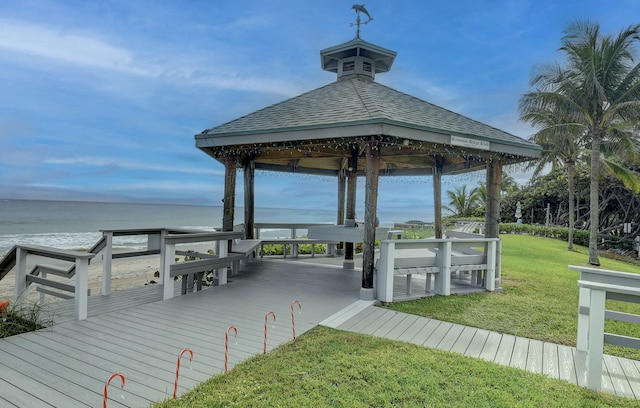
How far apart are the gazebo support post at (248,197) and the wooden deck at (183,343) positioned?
3.11m

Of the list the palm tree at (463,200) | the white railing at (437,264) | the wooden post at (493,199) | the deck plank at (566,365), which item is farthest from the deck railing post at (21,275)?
the palm tree at (463,200)

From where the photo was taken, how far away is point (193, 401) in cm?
235

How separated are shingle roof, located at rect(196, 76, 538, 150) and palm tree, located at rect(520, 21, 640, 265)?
380 inches

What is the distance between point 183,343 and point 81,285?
5.51 ft

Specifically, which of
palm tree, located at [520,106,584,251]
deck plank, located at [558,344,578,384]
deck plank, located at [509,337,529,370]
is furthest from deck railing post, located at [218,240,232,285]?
palm tree, located at [520,106,584,251]

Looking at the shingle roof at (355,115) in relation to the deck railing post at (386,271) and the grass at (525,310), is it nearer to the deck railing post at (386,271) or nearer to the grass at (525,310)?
the deck railing post at (386,271)

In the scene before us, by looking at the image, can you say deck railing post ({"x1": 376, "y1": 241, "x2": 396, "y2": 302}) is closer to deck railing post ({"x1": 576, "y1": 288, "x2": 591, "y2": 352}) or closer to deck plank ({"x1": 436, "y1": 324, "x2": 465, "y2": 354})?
deck plank ({"x1": 436, "y1": 324, "x2": 465, "y2": 354})

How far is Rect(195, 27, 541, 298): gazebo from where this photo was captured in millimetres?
5301

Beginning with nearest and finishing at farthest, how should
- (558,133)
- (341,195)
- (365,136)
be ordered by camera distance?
1. (365,136)
2. (341,195)
3. (558,133)

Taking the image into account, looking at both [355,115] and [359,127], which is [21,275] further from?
[355,115]

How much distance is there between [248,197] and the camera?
29.0 ft

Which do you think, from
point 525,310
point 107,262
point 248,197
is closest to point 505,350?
point 525,310

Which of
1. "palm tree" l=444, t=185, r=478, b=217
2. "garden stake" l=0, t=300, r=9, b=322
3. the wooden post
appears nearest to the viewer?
"garden stake" l=0, t=300, r=9, b=322

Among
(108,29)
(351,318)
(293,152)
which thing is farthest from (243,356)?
(108,29)
